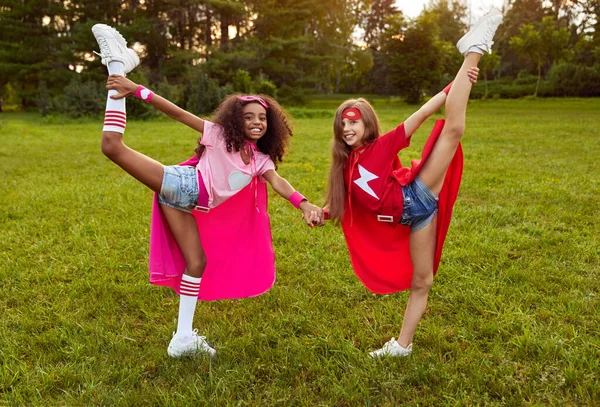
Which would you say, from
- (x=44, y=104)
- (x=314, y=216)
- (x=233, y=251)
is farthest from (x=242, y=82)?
(x=314, y=216)

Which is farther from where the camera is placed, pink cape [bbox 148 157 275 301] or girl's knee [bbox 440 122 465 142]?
pink cape [bbox 148 157 275 301]

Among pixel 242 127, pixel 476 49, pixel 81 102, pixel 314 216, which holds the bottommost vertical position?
pixel 81 102

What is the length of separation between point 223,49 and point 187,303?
90.0 feet

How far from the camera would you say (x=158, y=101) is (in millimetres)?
2924

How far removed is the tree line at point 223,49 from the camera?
2597cm

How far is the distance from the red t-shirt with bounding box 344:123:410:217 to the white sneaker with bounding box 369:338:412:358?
82 cm

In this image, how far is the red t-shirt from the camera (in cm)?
279

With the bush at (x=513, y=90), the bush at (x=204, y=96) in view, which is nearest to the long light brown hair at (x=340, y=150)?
the bush at (x=204, y=96)

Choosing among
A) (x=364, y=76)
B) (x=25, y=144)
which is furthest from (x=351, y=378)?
(x=364, y=76)

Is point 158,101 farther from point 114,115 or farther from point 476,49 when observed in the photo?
point 476,49

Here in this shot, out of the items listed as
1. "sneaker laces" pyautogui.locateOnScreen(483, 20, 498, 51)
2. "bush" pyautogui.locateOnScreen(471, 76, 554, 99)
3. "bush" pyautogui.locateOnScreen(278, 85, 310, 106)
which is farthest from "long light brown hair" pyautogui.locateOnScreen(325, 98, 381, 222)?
"bush" pyautogui.locateOnScreen(471, 76, 554, 99)

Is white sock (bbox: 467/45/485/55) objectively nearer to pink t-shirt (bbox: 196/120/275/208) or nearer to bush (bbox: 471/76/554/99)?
pink t-shirt (bbox: 196/120/275/208)

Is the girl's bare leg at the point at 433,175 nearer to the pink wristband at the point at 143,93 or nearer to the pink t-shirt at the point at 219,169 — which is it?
the pink t-shirt at the point at 219,169

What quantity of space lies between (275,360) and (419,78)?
108 feet
